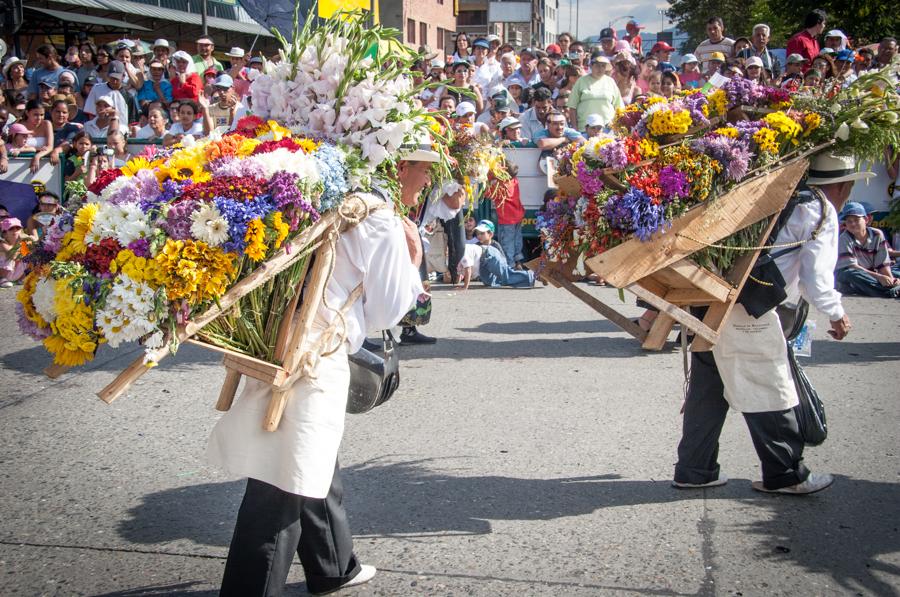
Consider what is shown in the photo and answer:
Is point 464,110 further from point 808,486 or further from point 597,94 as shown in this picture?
point 808,486

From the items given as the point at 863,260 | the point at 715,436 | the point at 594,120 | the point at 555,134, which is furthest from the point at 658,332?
the point at 594,120

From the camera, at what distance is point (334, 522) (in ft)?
11.4

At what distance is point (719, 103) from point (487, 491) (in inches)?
95.6

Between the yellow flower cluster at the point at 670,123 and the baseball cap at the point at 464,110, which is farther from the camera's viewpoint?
the baseball cap at the point at 464,110

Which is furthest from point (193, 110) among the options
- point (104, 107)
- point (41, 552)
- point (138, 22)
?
point (138, 22)

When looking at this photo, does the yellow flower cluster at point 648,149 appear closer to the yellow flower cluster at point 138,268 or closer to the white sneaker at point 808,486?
the white sneaker at point 808,486

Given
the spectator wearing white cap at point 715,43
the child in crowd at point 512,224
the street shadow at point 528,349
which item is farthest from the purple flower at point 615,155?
the spectator wearing white cap at point 715,43

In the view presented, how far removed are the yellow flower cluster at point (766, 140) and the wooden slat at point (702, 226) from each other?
0.36 ft

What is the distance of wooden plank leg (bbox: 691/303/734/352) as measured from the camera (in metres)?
4.23

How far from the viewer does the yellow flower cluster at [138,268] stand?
2.78m

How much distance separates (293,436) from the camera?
3.05m

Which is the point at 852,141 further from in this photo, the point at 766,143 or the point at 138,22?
the point at 138,22

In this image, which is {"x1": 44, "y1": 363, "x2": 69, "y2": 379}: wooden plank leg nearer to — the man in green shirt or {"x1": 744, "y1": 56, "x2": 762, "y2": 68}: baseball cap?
the man in green shirt

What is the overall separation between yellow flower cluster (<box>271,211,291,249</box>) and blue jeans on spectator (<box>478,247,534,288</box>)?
7686 mm
